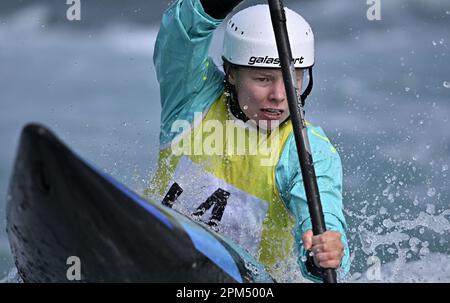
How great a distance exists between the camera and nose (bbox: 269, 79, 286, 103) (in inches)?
154

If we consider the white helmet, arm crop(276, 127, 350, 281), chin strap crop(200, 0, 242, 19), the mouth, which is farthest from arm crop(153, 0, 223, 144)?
arm crop(276, 127, 350, 281)

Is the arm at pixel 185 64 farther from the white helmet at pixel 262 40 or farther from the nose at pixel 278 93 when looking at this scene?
the nose at pixel 278 93

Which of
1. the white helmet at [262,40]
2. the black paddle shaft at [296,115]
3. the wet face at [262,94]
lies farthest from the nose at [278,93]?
the black paddle shaft at [296,115]

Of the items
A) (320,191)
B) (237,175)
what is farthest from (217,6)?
(320,191)

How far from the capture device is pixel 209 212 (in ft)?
13.2

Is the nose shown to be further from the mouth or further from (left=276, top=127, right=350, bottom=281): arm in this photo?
(left=276, top=127, right=350, bottom=281): arm

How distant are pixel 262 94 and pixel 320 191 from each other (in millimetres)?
473

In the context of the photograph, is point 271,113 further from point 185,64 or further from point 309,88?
point 185,64

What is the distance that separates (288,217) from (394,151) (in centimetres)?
285

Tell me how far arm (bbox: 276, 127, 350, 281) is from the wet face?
147mm

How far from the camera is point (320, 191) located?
3.81 meters
